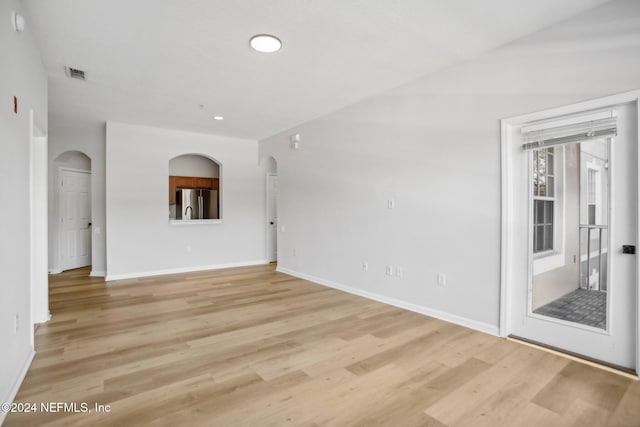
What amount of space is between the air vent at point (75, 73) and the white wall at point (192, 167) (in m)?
4.20

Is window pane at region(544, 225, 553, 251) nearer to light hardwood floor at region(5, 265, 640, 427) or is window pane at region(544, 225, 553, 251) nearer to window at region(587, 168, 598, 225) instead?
window at region(587, 168, 598, 225)

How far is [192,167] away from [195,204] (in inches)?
37.5

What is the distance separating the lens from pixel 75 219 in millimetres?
6824

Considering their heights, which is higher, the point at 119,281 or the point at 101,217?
the point at 101,217

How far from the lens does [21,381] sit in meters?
2.25

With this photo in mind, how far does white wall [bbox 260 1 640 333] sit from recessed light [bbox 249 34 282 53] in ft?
5.69

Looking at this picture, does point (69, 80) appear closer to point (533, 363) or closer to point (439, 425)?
point (439, 425)

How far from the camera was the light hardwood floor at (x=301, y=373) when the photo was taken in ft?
6.23

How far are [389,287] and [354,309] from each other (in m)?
0.56

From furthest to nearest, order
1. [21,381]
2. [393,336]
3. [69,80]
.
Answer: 1. [69,80]
2. [393,336]
3. [21,381]

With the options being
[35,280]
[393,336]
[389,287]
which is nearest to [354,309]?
[389,287]

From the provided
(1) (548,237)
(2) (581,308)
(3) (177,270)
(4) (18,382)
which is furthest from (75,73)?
(2) (581,308)

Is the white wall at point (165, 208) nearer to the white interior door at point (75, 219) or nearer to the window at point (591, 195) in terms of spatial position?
the white interior door at point (75, 219)

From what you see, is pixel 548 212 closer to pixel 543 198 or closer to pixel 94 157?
pixel 543 198
